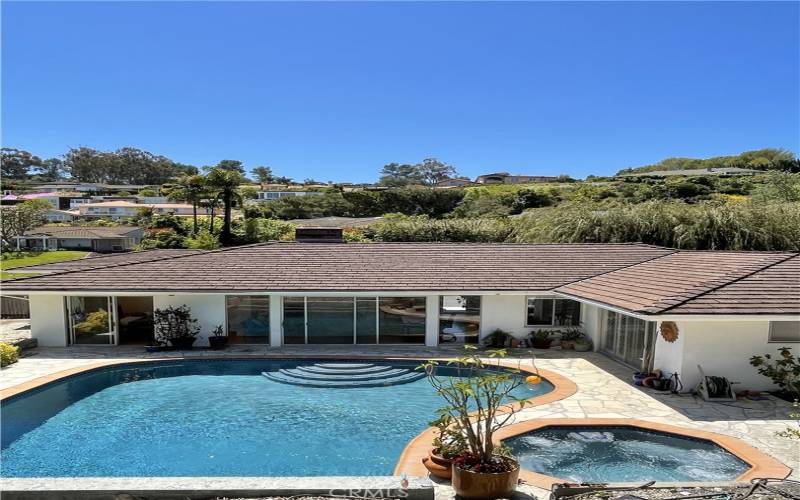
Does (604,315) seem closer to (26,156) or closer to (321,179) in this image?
(321,179)

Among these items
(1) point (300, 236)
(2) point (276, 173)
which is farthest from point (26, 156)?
(1) point (300, 236)

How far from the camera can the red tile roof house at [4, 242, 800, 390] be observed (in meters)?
16.6

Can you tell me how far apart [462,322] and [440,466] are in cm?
1088

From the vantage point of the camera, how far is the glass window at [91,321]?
18.4 metres

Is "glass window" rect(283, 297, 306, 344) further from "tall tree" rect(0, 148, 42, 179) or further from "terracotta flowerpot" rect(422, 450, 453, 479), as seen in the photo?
"tall tree" rect(0, 148, 42, 179)

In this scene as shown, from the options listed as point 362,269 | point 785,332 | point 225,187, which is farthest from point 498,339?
point 225,187

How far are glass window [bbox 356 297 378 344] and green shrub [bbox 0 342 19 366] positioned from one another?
11.4m

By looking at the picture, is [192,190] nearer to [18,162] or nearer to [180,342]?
[180,342]

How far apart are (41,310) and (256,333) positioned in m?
7.85

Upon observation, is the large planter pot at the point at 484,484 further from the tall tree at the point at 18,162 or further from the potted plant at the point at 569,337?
the tall tree at the point at 18,162

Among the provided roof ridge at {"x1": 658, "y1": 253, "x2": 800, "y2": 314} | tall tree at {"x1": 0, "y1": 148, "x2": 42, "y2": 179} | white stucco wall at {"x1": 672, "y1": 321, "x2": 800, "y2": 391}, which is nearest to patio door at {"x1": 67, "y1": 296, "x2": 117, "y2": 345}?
roof ridge at {"x1": 658, "y1": 253, "x2": 800, "y2": 314}

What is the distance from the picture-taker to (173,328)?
17875 millimetres

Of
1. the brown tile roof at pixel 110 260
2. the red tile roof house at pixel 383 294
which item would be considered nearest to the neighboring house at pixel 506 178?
the brown tile roof at pixel 110 260

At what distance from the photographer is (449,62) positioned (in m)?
28.9
